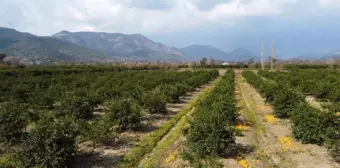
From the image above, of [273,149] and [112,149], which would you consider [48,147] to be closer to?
[112,149]

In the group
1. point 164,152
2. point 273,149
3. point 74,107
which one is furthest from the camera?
point 74,107

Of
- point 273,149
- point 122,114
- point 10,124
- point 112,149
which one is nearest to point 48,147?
point 112,149

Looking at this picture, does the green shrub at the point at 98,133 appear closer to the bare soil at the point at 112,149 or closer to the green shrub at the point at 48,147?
the bare soil at the point at 112,149

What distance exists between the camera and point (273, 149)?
11.2 meters

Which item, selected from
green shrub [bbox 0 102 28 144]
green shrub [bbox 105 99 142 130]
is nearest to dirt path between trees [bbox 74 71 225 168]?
green shrub [bbox 105 99 142 130]

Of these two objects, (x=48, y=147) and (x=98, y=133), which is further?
(x=98, y=133)

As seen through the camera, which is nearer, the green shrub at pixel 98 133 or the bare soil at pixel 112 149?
the bare soil at pixel 112 149

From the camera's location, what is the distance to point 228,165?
963cm

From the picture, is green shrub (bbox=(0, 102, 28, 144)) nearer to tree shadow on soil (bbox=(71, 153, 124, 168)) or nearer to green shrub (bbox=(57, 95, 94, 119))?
tree shadow on soil (bbox=(71, 153, 124, 168))

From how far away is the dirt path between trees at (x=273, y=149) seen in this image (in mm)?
9811

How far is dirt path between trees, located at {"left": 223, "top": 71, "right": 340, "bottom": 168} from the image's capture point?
981 centimetres

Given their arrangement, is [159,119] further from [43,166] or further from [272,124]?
[43,166]

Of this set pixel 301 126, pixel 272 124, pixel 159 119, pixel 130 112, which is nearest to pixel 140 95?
pixel 159 119

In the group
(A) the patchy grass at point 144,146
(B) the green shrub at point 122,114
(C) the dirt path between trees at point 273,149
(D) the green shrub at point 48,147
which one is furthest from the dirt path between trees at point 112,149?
(C) the dirt path between trees at point 273,149
